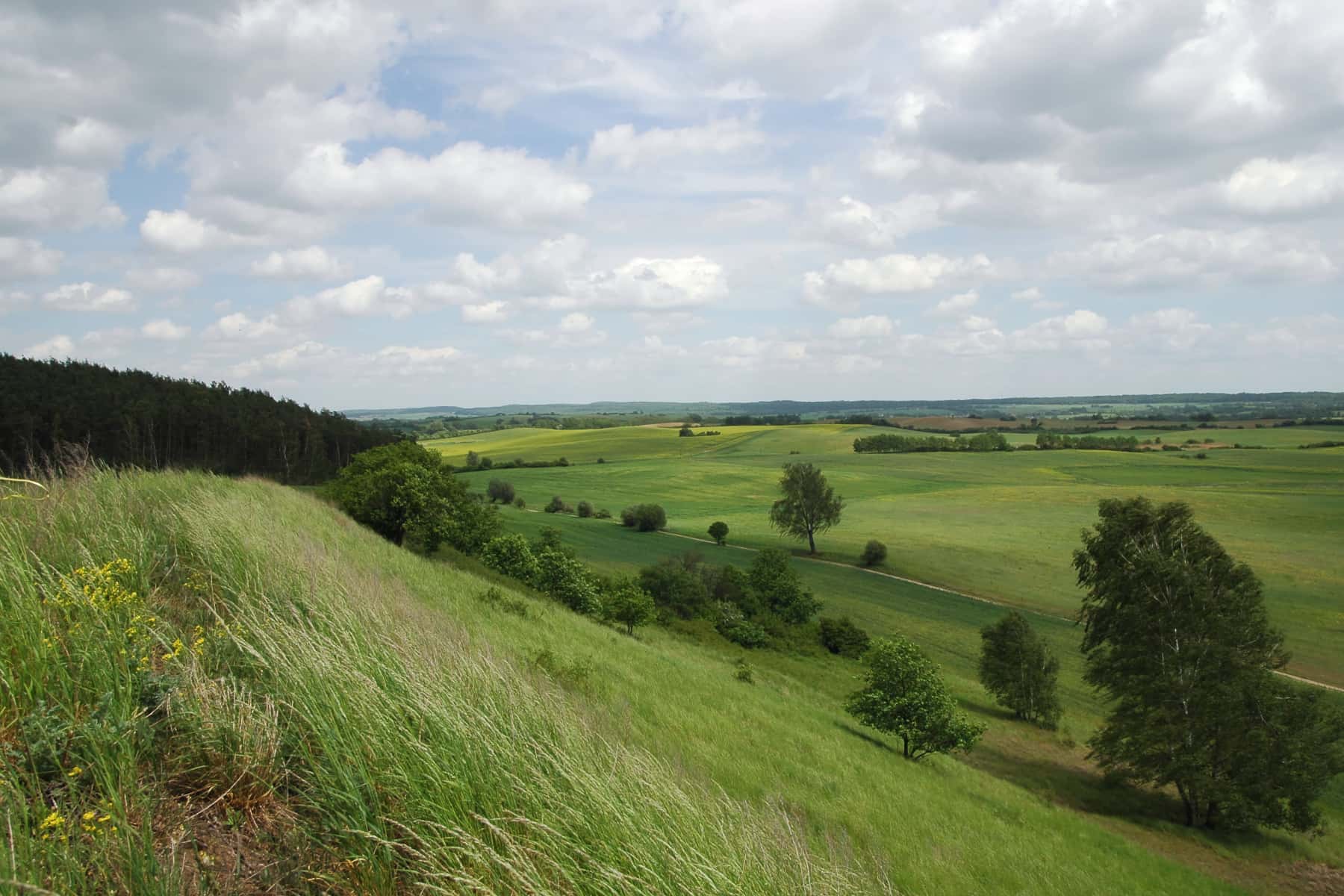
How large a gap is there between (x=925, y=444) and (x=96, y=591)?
14937 centimetres

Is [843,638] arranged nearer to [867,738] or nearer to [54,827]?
[867,738]

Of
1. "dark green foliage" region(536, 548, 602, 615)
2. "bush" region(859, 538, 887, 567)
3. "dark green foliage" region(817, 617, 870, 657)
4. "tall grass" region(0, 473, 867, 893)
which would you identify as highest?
"tall grass" region(0, 473, 867, 893)

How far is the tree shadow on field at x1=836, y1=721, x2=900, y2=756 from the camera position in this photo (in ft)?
83.0

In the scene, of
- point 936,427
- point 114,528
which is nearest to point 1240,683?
point 114,528

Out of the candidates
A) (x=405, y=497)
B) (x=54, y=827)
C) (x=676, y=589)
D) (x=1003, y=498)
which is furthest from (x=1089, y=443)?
(x=54, y=827)

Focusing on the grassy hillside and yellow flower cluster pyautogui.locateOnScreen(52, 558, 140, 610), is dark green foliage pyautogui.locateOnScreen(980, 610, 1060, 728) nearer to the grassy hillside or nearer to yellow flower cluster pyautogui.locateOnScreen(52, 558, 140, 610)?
the grassy hillside

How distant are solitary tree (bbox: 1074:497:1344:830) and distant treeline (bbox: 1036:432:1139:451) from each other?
116857 mm

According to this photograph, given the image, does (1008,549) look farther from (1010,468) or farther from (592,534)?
(1010,468)

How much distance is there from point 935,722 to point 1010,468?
330ft

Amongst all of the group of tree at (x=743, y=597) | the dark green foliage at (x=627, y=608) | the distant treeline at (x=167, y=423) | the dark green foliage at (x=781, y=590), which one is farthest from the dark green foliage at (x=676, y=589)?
the distant treeline at (x=167, y=423)

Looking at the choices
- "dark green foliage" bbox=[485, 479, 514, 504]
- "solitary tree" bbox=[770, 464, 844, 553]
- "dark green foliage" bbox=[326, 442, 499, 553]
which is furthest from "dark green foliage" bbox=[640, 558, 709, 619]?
"dark green foliage" bbox=[485, 479, 514, 504]

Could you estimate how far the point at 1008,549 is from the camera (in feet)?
220

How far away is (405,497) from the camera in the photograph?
1500 inches

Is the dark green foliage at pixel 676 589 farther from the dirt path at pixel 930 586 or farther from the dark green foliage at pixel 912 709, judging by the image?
the dark green foliage at pixel 912 709
